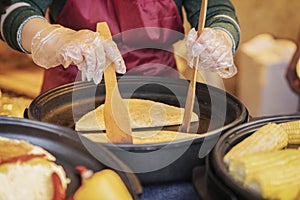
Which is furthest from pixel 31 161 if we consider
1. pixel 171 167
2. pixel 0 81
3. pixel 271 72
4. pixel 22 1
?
pixel 0 81

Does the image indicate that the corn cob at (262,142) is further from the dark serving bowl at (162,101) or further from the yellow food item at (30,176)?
the yellow food item at (30,176)

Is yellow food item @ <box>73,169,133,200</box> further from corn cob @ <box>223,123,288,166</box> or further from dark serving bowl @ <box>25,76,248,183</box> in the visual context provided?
corn cob @ <box>223,123,288,166</box>

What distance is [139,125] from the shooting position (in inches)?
45.9

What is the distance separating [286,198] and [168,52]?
85 centimetres

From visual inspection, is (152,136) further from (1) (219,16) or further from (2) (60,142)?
(1) (219,16)

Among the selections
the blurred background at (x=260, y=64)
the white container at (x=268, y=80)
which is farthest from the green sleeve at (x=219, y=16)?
the white container at (x=268, y=80)

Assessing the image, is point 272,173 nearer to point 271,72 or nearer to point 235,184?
point 235,184

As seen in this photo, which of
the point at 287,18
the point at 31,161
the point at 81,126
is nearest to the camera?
the point at 31,161

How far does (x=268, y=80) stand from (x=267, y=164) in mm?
2252

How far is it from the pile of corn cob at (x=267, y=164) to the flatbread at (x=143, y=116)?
11.1 inches

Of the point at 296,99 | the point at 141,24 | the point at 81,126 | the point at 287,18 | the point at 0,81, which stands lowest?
the point at 0,81

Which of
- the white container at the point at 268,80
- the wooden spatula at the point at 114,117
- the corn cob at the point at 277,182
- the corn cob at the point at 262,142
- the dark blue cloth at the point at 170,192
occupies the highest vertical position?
the corn cob at the point at 277,182

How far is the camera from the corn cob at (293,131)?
39.2 inches

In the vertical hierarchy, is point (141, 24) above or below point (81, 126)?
above
